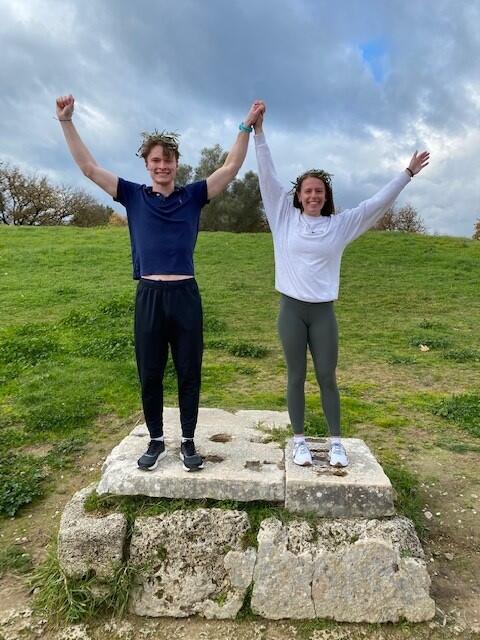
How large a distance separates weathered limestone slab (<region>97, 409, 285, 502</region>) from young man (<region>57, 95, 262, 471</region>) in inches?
4.7

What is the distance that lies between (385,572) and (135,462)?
197cm

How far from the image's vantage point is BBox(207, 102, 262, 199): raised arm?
4.04 m

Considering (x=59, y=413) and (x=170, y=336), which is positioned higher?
(x=170, y=336)

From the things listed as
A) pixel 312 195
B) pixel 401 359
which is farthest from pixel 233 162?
pixel 401 359

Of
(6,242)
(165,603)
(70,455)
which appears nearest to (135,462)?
(165,603)

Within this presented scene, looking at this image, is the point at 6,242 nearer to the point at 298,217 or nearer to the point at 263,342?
the point at 263,342

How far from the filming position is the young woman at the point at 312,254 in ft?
13.3

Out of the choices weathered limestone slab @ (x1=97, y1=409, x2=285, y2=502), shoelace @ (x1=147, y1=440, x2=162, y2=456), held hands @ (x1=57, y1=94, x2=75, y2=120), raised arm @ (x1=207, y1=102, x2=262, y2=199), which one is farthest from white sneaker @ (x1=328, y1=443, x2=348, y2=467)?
held hands @ (x1=57, y1=94, x2=75, y2=120)

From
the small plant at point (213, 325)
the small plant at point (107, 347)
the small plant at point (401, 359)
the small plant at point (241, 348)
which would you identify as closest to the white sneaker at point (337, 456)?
the small plant at point (241, 348)

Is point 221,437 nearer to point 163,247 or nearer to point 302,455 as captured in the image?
point 302,455

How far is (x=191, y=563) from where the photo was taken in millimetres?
3838

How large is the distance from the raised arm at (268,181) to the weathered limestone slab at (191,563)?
2.29 metres

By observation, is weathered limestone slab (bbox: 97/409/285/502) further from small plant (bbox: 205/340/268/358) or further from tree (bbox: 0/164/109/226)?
tree (bbox: 0/164/109/226)

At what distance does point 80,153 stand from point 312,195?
1724 mm
